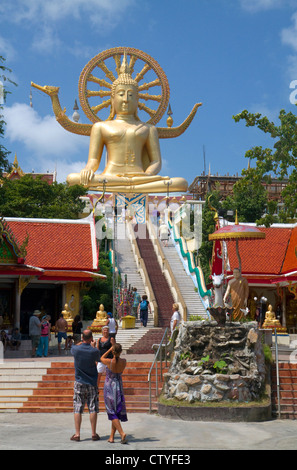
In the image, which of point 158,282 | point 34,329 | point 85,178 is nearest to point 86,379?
point 34,329

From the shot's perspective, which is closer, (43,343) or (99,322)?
(43,343)

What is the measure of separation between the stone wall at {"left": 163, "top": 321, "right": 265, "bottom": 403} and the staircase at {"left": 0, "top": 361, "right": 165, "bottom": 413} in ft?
2.52

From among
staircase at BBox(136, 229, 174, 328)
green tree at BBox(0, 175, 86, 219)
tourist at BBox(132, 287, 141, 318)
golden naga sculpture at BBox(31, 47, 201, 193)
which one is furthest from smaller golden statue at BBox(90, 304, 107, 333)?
golden naga sculpture at BBox(31, 47, 201, 193)

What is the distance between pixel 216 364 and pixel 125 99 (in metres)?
27.9

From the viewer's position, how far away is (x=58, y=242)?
82.3 feet

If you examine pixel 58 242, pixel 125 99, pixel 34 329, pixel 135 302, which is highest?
pixel 125 99

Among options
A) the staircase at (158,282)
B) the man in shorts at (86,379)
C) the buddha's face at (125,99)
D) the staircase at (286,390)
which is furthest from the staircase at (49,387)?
the buddha's face at (125,99)

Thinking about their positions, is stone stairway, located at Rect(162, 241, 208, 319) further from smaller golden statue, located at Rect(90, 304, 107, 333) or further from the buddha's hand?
the buddha's hand

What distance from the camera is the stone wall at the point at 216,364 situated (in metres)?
11.7

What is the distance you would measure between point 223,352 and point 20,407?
12.6 ft

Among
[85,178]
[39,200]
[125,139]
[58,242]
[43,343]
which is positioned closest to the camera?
[43,343]

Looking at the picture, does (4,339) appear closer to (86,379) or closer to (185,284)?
(185,284)

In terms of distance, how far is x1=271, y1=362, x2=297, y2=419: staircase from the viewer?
12.1m
